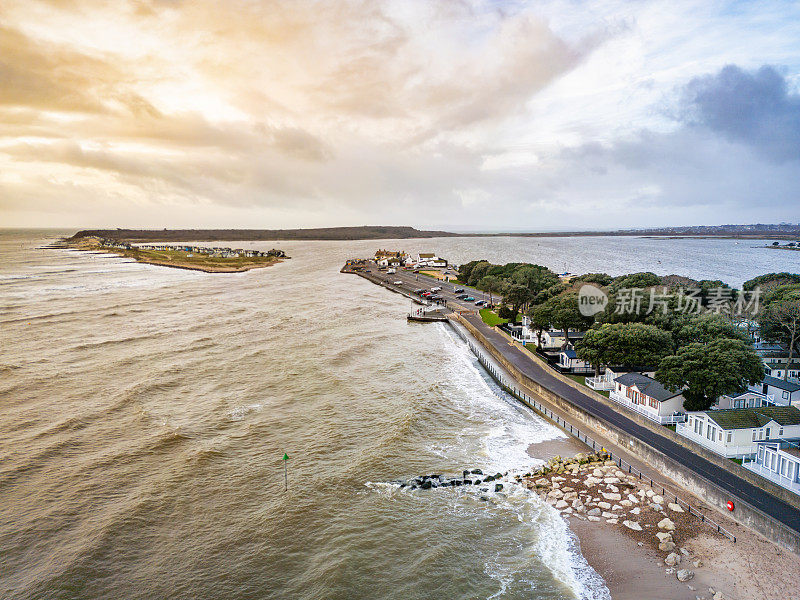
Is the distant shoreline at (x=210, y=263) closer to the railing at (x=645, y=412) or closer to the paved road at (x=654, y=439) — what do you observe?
the paved road at (x=654, y=439)

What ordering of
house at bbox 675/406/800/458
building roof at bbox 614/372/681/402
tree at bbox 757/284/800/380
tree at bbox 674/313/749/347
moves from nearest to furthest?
1. house at bbox 675/406/800/458
2. building roof at bbox 614/372/681/402
3. tree at bbox 674/313/749/347
4. tree at bbox 757/284/800/380

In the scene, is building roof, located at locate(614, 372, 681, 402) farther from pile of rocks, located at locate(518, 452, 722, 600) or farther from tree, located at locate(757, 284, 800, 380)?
tree, located at locate(757, 284, 800, 380)

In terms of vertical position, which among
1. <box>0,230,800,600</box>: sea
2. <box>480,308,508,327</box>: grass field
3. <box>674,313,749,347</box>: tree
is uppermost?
<box>674,313,749,347</box>: tree

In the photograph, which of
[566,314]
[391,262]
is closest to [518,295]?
[566,314]

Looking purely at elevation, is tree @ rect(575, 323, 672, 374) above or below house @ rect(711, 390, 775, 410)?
above

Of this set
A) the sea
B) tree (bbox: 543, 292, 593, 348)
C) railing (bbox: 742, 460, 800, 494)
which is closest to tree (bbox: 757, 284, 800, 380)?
tree (bbox: 543, 292, 593, 348)

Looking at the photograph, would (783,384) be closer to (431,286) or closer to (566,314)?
(566,314)

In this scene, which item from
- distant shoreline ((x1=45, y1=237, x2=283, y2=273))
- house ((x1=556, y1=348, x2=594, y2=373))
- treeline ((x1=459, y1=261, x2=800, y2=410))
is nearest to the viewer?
treeline ((x1=459, y1=261, x2=800, y2=410))
